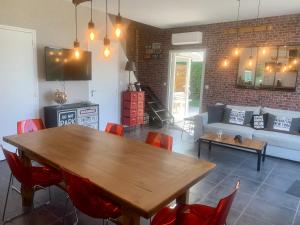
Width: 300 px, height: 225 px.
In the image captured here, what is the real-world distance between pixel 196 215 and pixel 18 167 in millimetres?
1618

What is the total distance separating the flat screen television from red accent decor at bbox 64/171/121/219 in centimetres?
326

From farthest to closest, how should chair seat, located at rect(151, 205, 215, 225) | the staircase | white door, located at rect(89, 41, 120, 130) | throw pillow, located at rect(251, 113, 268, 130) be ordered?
1. the staircase
2. white door, located at rect(89, 41, 120, 130)
3. throw pillow, located at rect(251, 113, 268, 130)
4. chair seat, located at rect(151, 205, 215, 225)

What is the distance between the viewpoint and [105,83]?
234 inches

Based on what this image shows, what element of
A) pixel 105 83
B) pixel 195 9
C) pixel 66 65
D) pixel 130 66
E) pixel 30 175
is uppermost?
pixel 195 9

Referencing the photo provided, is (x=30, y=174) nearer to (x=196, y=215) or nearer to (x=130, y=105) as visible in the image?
(x=196, y=215)

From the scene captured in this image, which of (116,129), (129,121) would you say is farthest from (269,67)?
(116,129)

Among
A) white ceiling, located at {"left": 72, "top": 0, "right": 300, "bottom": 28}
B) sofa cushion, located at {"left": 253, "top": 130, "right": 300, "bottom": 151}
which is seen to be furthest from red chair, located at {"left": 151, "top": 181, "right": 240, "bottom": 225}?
white ceiling, located at {"left": 72, "top": 0, "right": 300, "bottom": 28}

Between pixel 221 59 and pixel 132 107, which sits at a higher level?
pixel 221 59

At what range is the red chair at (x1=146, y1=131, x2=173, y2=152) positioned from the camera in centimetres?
263

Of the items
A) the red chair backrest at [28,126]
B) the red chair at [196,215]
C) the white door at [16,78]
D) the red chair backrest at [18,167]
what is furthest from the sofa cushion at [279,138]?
the white door at [16,78]

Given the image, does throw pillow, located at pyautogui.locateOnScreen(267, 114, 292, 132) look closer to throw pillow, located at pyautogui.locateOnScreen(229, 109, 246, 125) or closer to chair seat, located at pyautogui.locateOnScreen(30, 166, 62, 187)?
throw pillow, located at pyautogui.locateOnScreen(229, 109, 246, 125)

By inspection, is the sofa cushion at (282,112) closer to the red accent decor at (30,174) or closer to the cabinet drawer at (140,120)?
the cabinet drawer at (140,120)

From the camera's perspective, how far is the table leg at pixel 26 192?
8.71 ft

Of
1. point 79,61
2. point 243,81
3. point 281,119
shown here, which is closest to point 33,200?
point 79,61
